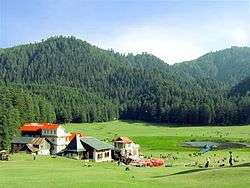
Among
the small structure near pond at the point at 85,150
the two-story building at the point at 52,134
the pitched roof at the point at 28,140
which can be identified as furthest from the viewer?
the two-story building at the point at 52,134

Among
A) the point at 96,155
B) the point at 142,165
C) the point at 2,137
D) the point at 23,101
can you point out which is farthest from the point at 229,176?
the point at 23,101

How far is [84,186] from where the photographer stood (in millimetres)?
50094

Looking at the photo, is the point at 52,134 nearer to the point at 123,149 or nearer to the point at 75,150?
the point at 123,149

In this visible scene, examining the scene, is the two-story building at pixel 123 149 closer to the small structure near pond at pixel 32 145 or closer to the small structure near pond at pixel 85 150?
the small structure near pond at pixel 85 150

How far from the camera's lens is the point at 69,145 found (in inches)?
4456

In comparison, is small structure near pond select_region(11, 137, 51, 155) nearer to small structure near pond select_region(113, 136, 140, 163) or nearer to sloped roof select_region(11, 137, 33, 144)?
sloped roof select_region(11, 137, 33, 144)

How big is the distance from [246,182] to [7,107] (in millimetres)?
99528

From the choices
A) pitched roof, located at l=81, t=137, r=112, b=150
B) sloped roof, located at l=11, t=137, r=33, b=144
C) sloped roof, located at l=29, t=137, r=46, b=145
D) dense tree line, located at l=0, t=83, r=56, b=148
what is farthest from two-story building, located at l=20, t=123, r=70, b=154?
pitched roof, located at l=81, t=137, r=112, b=150

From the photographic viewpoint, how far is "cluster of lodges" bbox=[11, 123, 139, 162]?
113 meters

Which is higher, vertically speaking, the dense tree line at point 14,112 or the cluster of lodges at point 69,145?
the dense tree line at point 14,112

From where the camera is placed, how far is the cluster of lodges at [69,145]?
112688mm

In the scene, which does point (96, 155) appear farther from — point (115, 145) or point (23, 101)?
point (23, 101)

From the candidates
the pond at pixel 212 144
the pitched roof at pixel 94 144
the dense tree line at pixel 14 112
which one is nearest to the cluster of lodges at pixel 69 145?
the pitched roof at pixel 94 144

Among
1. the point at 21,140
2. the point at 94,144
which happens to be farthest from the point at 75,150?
the point at 21,140
